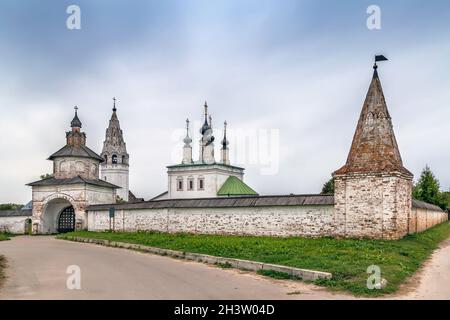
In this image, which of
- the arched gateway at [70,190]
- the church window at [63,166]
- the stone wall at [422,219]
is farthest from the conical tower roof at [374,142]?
the church window at [63,166]

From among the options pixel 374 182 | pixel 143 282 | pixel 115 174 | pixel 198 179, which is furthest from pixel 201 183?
pixel 143 282

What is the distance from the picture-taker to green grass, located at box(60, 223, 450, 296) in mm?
10344

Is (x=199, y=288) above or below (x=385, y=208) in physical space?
below

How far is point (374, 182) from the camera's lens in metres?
18.1

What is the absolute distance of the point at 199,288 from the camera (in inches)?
386

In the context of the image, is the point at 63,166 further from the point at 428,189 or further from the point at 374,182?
the point at 428,189

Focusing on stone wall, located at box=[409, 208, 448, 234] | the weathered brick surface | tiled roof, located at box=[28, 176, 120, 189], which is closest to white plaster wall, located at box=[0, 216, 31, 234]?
tiled roof, located at box=[28, 176, 120, 189]

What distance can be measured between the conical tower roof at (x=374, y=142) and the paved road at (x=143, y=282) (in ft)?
27.7

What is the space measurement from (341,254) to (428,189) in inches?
1273

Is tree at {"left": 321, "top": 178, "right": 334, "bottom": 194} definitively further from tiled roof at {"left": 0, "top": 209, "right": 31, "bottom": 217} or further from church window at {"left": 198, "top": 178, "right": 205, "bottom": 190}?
tiled roof at {"left": 0, "top": 209, "right": 31, "bottom": 217}

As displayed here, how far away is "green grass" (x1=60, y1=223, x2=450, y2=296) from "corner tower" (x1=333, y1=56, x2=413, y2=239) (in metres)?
0.80

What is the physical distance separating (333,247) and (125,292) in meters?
8.61
